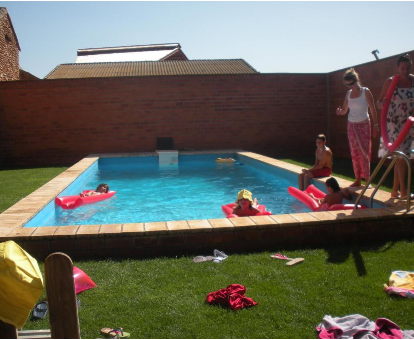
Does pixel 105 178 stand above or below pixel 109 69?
below

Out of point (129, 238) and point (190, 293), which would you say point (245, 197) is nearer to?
point (129, 238)

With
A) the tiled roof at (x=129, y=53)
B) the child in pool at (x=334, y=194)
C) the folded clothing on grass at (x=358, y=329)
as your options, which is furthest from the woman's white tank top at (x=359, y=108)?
the tiled roof at (x=129, y=53)

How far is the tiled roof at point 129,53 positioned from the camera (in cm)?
2636

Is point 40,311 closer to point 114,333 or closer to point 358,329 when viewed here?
Result: point 114,333

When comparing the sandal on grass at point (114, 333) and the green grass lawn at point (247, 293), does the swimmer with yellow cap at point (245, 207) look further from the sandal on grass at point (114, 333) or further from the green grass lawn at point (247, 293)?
the sandal on grass at point (114, 333)

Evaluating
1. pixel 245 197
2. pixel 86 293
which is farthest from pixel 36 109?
pixel 86 293

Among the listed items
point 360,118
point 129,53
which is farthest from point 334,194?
point 129,53

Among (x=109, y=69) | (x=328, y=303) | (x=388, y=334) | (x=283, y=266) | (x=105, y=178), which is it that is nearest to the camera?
(x=388, y=334)

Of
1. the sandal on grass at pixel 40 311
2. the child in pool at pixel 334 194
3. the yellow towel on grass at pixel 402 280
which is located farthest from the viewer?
the child in pool at pixel 334 194

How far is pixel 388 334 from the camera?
8.78 ft

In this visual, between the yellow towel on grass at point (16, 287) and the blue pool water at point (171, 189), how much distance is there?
3044 millimetres

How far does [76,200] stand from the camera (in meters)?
7.39

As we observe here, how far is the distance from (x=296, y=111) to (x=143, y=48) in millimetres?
16577

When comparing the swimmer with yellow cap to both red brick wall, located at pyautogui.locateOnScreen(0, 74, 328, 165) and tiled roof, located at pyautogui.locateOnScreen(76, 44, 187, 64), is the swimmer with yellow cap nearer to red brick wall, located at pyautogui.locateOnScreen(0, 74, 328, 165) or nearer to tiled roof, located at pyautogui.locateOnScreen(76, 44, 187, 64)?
red brick wall, located at pyautogui.locateOnScreen(0, 74, 328, 165)
